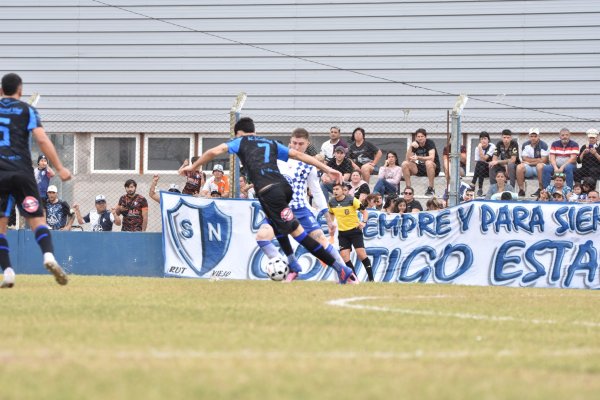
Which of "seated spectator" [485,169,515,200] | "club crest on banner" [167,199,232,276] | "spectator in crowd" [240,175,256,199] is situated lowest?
"club crest on banner" [167,199,232,276]

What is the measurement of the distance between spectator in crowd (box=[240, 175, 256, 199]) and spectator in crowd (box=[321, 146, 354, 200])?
126cm

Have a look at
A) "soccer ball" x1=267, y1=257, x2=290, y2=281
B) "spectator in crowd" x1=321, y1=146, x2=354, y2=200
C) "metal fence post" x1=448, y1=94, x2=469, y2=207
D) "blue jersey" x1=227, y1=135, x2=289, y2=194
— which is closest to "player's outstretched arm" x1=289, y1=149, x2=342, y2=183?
"blue jersey" x1=227, y1=135, x2=289, y2=194

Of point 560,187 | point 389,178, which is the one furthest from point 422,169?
point 560,187

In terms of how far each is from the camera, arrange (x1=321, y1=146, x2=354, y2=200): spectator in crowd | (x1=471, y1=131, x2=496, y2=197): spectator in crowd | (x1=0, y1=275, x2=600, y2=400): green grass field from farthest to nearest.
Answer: (x1=471, y1=131, x2=496, y2=197): spectator in crowd
(x1=321, y1=146, x2=354, y2=200): spectator in crowd
(x1=0, y1=275, x2=600, y2=400): green grass field

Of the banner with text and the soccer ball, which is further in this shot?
the banner with text

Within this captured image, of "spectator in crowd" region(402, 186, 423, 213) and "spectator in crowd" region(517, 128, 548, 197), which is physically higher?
"spectator in crowd" region(517, 128, 548, 197)

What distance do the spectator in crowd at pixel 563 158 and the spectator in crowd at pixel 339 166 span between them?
3332mm

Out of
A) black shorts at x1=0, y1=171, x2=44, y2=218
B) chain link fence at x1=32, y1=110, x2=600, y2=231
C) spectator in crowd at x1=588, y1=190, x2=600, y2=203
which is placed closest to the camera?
black shorts at x1=0, y1=171, x2=44, y2=218

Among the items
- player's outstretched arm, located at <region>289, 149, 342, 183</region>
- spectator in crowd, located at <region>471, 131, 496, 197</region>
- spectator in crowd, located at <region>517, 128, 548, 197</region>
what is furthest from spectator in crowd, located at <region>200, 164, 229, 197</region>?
player's outstretched arm, located at <region>289, 149, 342, 183</region>

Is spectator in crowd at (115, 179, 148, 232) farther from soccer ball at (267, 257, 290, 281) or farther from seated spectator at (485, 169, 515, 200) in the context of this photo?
soccer ball at (267, 257, 290, 281)

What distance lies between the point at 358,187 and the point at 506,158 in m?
2.56

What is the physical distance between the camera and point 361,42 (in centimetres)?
2416

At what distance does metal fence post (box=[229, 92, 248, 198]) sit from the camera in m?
18.5

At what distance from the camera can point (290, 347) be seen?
641 centimetres
